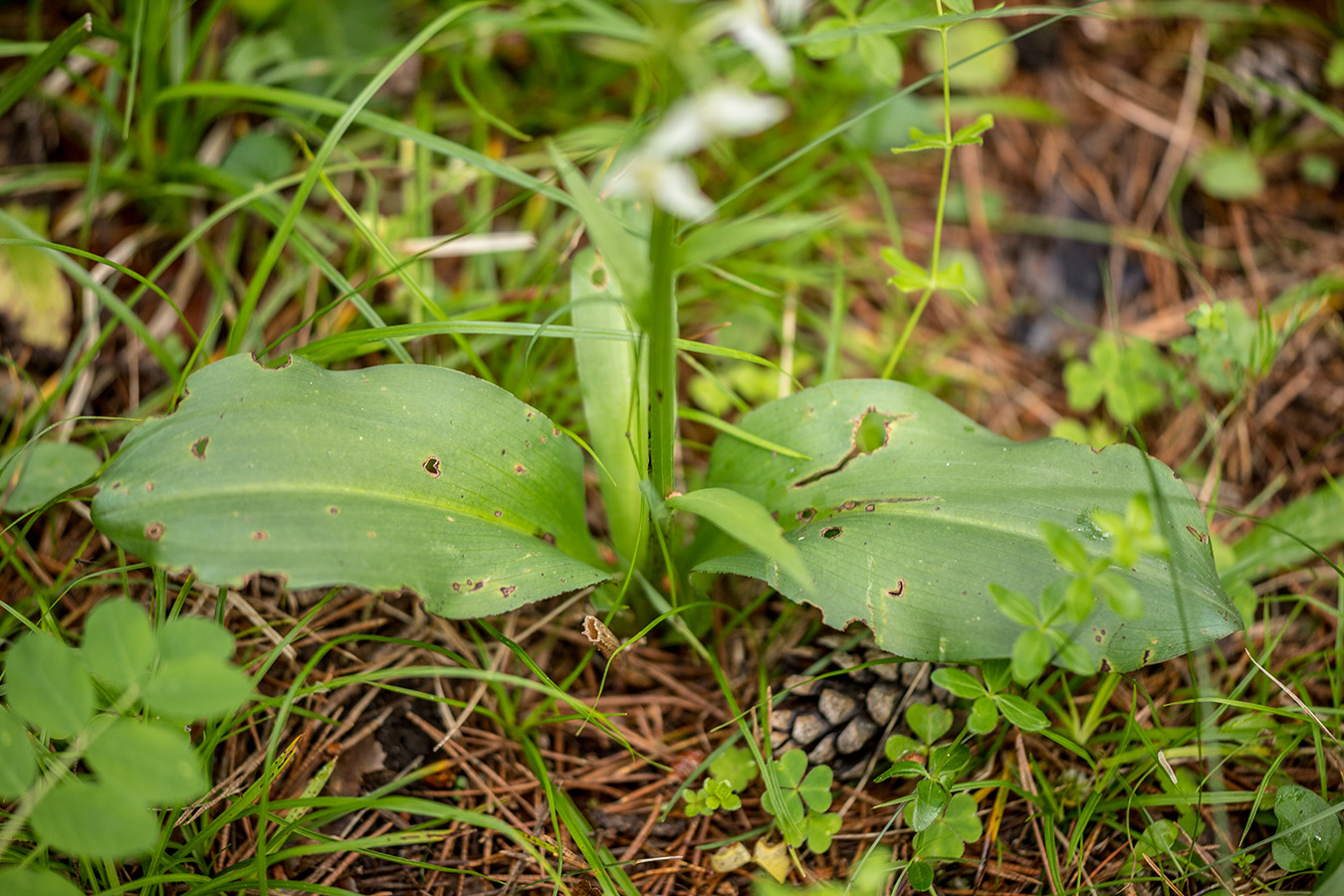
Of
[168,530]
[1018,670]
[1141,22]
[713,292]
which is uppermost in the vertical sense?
[1141,22]

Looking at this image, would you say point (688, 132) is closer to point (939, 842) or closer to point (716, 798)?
point (716, 798)

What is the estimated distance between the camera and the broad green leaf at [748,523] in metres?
1.33

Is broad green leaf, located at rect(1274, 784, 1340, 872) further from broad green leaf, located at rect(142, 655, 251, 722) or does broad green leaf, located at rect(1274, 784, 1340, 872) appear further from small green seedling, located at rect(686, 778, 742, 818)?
broad green leaf, located at rect(142, 655, 251, 722)

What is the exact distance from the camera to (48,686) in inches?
51.6

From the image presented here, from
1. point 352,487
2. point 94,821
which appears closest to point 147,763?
point 94,821

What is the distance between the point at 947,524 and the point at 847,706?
1.71 feet

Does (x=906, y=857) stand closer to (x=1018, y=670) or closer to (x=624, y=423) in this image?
(x=1018, y=670)

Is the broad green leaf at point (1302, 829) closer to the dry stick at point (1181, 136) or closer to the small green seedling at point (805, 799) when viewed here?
the small green seedling at point (805, 799)

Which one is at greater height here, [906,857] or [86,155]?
[86,155]

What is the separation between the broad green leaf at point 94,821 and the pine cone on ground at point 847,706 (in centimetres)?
125

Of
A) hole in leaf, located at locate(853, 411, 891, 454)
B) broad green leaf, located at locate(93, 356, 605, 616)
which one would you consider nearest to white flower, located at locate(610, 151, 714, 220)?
broad green leaf, located at locate(93, 356, 605, 616)

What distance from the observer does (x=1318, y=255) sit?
116 inches

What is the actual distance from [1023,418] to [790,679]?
135 centimetres

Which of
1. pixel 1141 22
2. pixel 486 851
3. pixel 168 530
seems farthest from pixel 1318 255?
pixel 168 530
